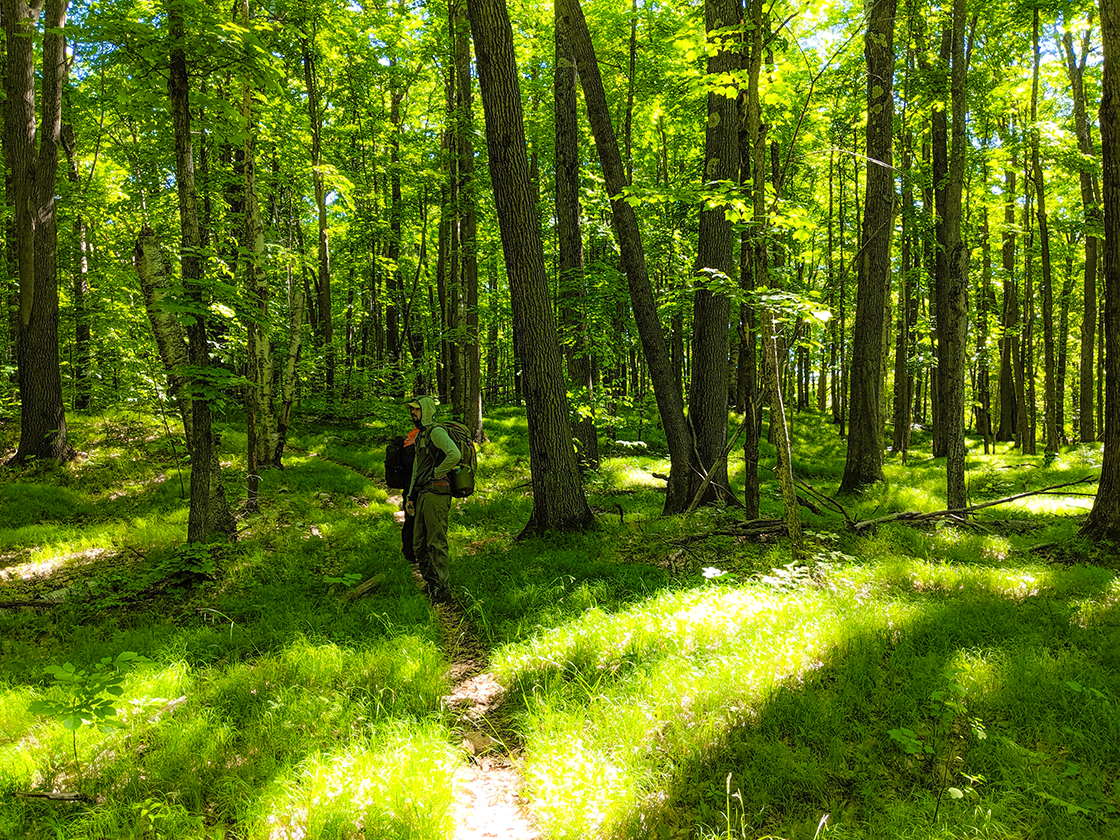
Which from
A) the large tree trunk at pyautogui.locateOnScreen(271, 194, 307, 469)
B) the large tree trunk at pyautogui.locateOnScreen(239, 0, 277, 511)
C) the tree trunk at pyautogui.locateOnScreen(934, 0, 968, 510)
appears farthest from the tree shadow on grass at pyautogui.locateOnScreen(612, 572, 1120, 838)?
the large tree trunk at pyautogui.locateOnScreen(271, 194, 307, 469)

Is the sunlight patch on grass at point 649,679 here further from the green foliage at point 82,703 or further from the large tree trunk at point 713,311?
the large tree trunk at point 713,311

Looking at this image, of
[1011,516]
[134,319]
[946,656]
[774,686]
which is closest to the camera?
[774,686]

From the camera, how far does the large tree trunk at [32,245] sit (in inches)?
406

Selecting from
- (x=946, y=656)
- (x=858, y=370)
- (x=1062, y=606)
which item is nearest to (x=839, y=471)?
(x=858, y=370)

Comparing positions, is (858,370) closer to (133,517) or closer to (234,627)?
(234,627)

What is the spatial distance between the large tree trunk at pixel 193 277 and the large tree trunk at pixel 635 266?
5351 mm

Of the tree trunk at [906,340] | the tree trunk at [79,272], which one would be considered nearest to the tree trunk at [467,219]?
the tree trunk at [79,272]

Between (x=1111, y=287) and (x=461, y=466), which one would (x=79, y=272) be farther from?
(x=1111, y=287)

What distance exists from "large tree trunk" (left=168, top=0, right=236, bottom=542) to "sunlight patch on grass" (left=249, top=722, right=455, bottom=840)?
4.48 m

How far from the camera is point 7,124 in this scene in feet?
33.9

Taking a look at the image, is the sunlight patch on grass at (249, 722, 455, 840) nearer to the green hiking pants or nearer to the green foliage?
the green foliage

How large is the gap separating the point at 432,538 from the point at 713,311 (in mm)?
5381

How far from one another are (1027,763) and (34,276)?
15.5 metres

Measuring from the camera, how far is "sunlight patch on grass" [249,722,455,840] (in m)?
2.75
